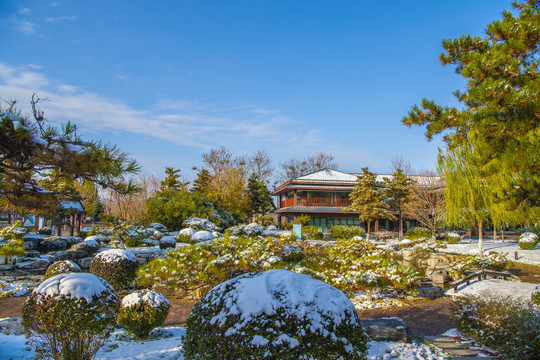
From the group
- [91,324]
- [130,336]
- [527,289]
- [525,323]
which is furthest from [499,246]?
[91,324]

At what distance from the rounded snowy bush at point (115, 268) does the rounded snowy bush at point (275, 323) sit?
8.72 metres

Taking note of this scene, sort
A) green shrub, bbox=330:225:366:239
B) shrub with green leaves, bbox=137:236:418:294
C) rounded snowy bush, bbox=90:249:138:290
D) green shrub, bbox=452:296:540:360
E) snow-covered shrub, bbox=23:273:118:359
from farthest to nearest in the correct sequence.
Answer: green shrub, bbox=330:225:366:239
rounded snowy bush, bbox=90:249:138:290
shrub with green leaves, bbox=137:236:418:294
green shrub, bbox=452:296:540:360
snow-covered shrub, bbox=23:273:118:359

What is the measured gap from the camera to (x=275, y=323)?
306 centimetres

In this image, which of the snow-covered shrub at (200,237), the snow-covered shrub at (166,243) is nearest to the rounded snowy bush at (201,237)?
the snow-covered shrub at (200,237)

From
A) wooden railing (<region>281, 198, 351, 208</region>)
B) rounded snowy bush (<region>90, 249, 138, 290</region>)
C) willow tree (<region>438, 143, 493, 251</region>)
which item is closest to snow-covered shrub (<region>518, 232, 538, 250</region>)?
willow tree (<region>438, 143, 493, 251</region>)

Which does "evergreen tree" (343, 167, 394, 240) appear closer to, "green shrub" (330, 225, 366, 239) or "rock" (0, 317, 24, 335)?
"green shrub" (330, 225, 366, 239)

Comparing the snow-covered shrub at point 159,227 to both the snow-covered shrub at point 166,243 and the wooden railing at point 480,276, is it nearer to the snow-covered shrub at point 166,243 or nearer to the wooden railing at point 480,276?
the snow-covered shrub at point 166,243

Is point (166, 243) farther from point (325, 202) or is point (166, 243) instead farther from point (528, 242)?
point (528, 242)

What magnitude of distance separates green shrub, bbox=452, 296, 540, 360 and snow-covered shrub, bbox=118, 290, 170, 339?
5.54 m

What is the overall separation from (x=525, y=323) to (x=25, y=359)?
6773 mm

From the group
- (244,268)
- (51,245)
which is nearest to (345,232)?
(244,268)

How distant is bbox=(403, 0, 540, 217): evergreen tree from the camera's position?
549 centimetres

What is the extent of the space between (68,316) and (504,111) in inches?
276

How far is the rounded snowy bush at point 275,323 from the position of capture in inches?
117
